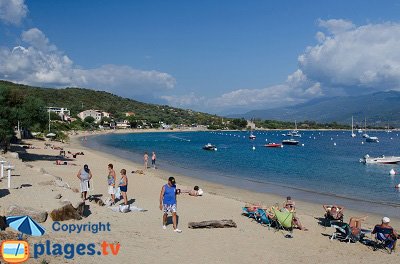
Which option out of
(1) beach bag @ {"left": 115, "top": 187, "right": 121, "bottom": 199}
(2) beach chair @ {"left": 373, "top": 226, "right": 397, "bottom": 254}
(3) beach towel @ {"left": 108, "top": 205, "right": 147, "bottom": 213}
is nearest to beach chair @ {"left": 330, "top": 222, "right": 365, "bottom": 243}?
(2) beach chair @ {"left": 373, "top": 226, "right": 397, "bottom": 254}

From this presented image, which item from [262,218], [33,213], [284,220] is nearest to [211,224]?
[262,218]

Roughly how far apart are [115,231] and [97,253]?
6.31 ft

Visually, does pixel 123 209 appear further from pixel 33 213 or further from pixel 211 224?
pixel 33 213

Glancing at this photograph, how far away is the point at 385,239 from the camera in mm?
11742

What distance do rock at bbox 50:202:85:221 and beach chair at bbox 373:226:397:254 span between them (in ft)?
29.3

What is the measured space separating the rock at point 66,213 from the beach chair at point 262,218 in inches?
247

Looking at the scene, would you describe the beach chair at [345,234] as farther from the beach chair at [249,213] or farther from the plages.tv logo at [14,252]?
the plages.tv logo at [14,252]

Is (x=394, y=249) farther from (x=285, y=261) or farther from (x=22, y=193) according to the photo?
(x=22, y=193)

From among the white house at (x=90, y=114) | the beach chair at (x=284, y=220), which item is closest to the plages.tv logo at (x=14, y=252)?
the beach chair at (x=284, y=220)

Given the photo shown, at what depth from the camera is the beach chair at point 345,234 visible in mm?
12469

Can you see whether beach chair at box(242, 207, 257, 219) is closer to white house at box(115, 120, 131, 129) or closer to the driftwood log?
the driftwood log

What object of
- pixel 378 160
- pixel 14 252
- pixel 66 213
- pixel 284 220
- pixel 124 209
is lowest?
pixel 378 160

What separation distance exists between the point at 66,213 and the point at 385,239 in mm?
9400

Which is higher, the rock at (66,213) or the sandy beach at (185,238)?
the rock at (66,213)
